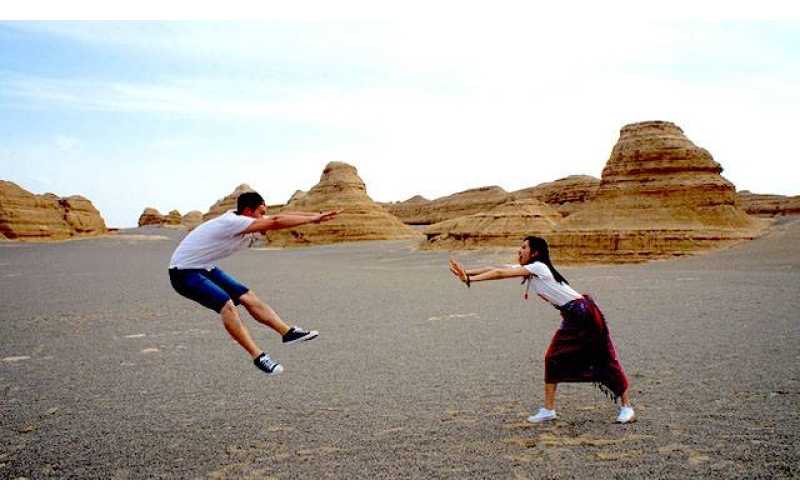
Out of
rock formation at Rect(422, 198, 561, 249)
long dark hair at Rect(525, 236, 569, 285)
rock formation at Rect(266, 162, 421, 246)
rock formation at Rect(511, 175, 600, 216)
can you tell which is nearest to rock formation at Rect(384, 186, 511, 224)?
rock formation at Rect(511, 175, 600, 216)

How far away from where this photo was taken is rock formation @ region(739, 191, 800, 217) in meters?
61.4

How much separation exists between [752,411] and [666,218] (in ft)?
88.0

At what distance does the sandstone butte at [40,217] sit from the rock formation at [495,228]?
42.0m

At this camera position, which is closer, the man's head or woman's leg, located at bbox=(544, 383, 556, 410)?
the man's head

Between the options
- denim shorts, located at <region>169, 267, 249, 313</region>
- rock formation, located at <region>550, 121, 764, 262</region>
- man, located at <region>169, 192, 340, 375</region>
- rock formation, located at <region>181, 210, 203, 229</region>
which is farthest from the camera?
rock formation, located at <region>181, 210, 203, 229</region>

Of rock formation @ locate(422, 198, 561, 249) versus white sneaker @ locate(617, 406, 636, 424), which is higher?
rock formation @ locate(422, 198, 561, 249)

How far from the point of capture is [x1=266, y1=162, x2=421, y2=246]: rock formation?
62.8 m

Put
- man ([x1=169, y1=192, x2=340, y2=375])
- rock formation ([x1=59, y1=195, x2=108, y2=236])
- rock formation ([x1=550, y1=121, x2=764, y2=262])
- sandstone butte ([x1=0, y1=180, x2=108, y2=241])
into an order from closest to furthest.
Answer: man ([x1=169, y1=192, x2=340, y2=375]), rock formation ([x1=550, y1=121, x2=764, y2=262]), sandstone butte ([x1=0, y1=180, x2=108, y2=241]), rock formation ([x1=59, y1=195, x2=108, y2=236])

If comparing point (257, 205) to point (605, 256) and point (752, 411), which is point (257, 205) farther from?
point (605, 256)

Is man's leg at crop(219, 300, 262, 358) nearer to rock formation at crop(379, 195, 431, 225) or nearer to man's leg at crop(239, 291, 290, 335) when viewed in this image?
→ man's leg at crop(239, 291, 290, 335)

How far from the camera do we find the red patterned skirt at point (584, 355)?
6.37 meters

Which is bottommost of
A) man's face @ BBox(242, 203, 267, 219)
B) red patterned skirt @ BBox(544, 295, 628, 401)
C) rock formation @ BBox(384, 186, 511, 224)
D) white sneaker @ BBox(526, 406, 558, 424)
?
white sneaker @ BBox(526, 406, 558, 424)

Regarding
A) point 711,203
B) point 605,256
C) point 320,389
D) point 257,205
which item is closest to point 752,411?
point 320,389

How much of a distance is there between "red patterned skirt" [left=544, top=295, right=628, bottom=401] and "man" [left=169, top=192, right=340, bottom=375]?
2927 mm
